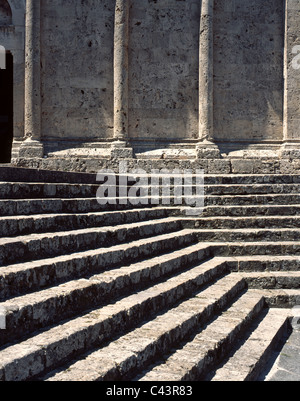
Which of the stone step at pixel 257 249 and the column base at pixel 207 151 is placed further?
the column base at pixel 207 151

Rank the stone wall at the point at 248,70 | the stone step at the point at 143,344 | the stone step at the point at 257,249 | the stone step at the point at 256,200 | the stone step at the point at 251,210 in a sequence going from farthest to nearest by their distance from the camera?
the stone wall at the point at 248,70, the stone step at the point at 256,200, the stone step at the point at 251,210, the stone step at the point at 257,249, the stone step at the point at 143,344

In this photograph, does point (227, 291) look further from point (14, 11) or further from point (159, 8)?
point (14, 11)

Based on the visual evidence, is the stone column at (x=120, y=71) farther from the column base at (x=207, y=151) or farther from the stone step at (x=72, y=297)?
the stone step at (x=72, y=297)

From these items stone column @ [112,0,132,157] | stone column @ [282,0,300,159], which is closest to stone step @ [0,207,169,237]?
stone column @ [112,0,132,157]

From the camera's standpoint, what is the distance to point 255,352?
3.97 meters

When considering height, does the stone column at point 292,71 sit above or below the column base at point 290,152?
above

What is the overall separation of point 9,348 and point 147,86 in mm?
9276

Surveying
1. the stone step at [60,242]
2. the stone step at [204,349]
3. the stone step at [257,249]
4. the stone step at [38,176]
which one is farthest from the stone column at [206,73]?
the stone step at [204,349]

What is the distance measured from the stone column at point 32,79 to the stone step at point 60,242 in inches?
239

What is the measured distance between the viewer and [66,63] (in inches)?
428

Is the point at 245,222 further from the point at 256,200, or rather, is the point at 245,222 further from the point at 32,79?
the point at 32,79

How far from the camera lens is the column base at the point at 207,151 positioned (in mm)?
10508

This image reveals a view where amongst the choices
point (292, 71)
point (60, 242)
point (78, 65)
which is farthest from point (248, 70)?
point (60, 242)

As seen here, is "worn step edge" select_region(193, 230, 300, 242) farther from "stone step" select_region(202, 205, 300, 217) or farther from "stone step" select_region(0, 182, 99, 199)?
"stone step" select_region(0, 182, 99, 199)
